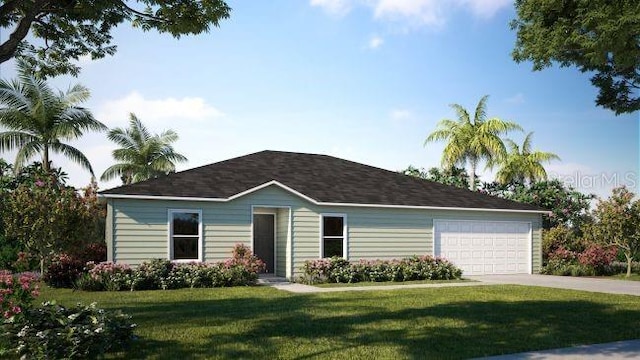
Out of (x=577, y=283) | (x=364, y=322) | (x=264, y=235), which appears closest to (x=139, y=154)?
(x=264, y=235)

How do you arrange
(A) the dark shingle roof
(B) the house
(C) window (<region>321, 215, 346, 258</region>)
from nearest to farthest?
1. (B) the house
2. (A) the dark shingle roof
3. (C) window (<region>321, 215, 346, 258</region>)

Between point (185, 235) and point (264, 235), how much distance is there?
12.5ft

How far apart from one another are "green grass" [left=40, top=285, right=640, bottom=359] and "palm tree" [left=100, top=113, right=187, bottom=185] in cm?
2247

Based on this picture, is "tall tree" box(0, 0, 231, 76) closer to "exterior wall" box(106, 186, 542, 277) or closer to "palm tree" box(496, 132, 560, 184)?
"exterior wall" box(106, 186, 542, 277)

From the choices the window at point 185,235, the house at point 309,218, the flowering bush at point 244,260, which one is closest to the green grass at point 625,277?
the house at point 309,218

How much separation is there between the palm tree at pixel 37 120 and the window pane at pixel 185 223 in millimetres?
14382

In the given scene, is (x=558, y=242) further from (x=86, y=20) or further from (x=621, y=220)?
(x=86, y=20)

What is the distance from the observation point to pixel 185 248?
1905 cm

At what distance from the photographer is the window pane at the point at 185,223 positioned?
1898 centimetres

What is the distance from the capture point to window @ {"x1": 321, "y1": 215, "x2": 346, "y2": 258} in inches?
826

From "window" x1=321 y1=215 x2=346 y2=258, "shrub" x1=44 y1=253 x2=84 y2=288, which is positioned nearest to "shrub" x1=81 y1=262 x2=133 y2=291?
"shrub" x1=44 y1=253 x2=84 y2=288

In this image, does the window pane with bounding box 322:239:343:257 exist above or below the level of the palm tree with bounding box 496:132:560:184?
below

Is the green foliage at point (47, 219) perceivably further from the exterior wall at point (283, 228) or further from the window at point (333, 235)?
the window at point (333, 235)

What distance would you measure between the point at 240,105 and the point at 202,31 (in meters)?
12.2
